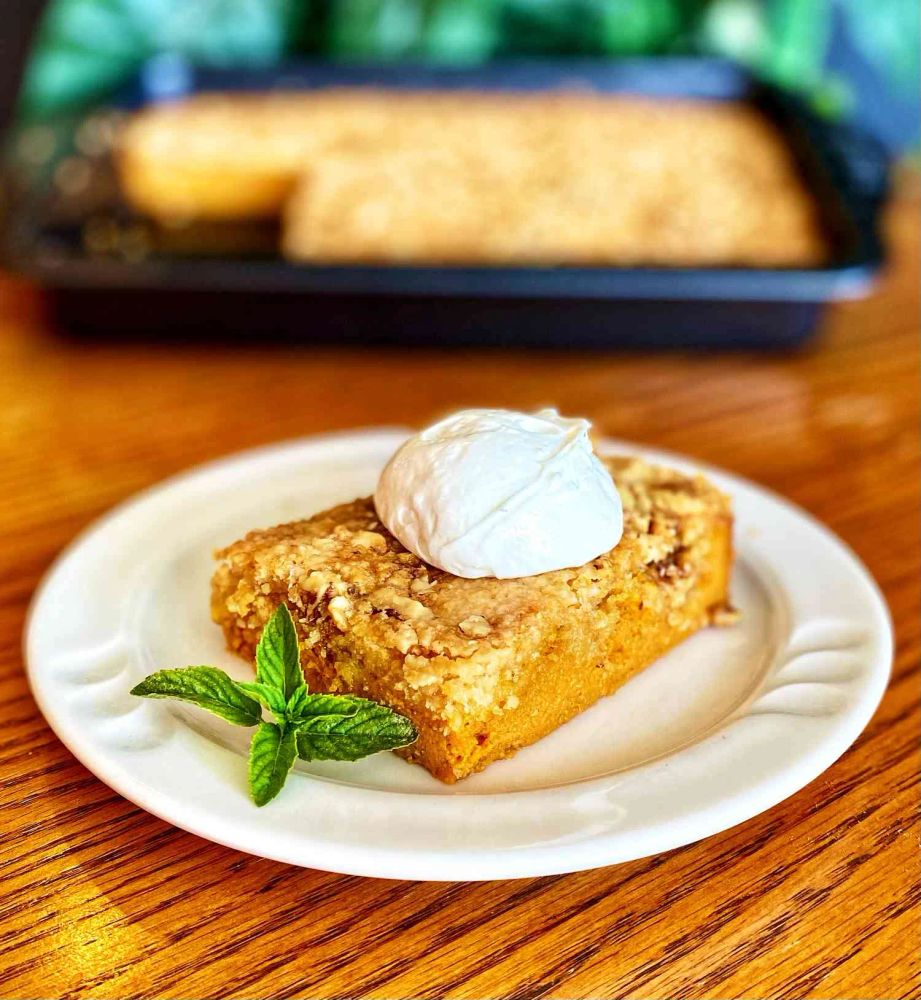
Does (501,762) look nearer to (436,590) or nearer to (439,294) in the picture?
(436,590)

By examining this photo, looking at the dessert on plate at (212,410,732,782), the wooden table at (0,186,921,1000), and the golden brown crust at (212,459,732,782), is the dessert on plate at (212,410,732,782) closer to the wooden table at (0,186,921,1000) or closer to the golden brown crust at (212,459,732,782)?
the golden brown crust at (212,459,732,782)

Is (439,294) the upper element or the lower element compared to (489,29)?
lower

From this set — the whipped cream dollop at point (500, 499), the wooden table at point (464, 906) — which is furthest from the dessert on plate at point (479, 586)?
the wooden table at point (464, 906)

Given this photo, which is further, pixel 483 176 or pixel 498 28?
pixel 498 28

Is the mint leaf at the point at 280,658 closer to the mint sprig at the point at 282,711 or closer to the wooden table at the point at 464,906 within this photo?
the mint sprig at the point at 282,711

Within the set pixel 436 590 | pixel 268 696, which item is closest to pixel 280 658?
pixel 268 696
